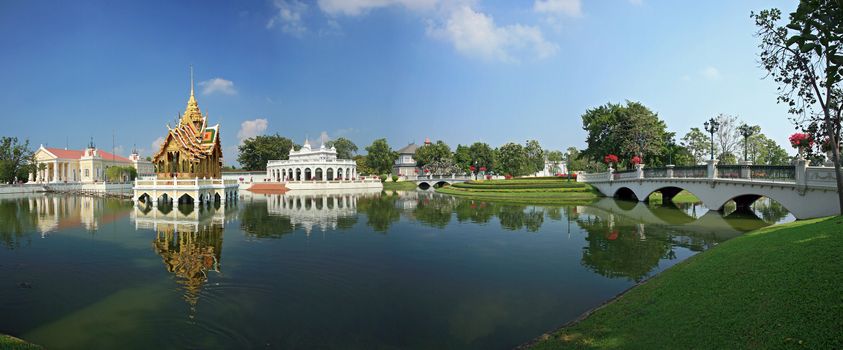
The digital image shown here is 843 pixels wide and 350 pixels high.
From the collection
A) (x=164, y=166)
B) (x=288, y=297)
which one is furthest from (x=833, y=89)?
(x=164, y=166)

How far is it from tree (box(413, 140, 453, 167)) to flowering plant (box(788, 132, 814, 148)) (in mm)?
60856

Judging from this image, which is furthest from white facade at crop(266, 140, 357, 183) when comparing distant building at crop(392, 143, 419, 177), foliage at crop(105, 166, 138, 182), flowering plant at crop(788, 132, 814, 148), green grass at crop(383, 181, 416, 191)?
flowering plant at crop(788, 132, 814, 148)

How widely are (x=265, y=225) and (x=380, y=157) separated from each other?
63211 millimetres

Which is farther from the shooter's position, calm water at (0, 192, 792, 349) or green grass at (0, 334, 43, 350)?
calm water at (0, 192, 792, 349)

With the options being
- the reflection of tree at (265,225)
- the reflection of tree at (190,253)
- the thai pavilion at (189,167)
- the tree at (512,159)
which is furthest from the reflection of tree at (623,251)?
the tree at (512,159)

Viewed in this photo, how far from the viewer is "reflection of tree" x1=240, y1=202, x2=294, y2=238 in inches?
768

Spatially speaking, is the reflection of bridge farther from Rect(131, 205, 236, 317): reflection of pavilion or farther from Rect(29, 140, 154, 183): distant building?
Rect(29, 140, 154, 183): distant building

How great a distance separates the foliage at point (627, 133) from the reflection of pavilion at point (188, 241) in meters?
38.6

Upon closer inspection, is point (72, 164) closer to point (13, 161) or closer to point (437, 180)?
point (13, 161)

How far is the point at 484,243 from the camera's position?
55.3ft

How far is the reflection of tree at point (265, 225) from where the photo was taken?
19508 mm

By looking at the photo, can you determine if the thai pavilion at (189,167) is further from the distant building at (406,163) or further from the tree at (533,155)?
the tree at (533,155)

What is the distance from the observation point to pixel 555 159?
421ft

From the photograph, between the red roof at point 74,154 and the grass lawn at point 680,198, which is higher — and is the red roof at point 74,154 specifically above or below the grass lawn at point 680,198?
above
